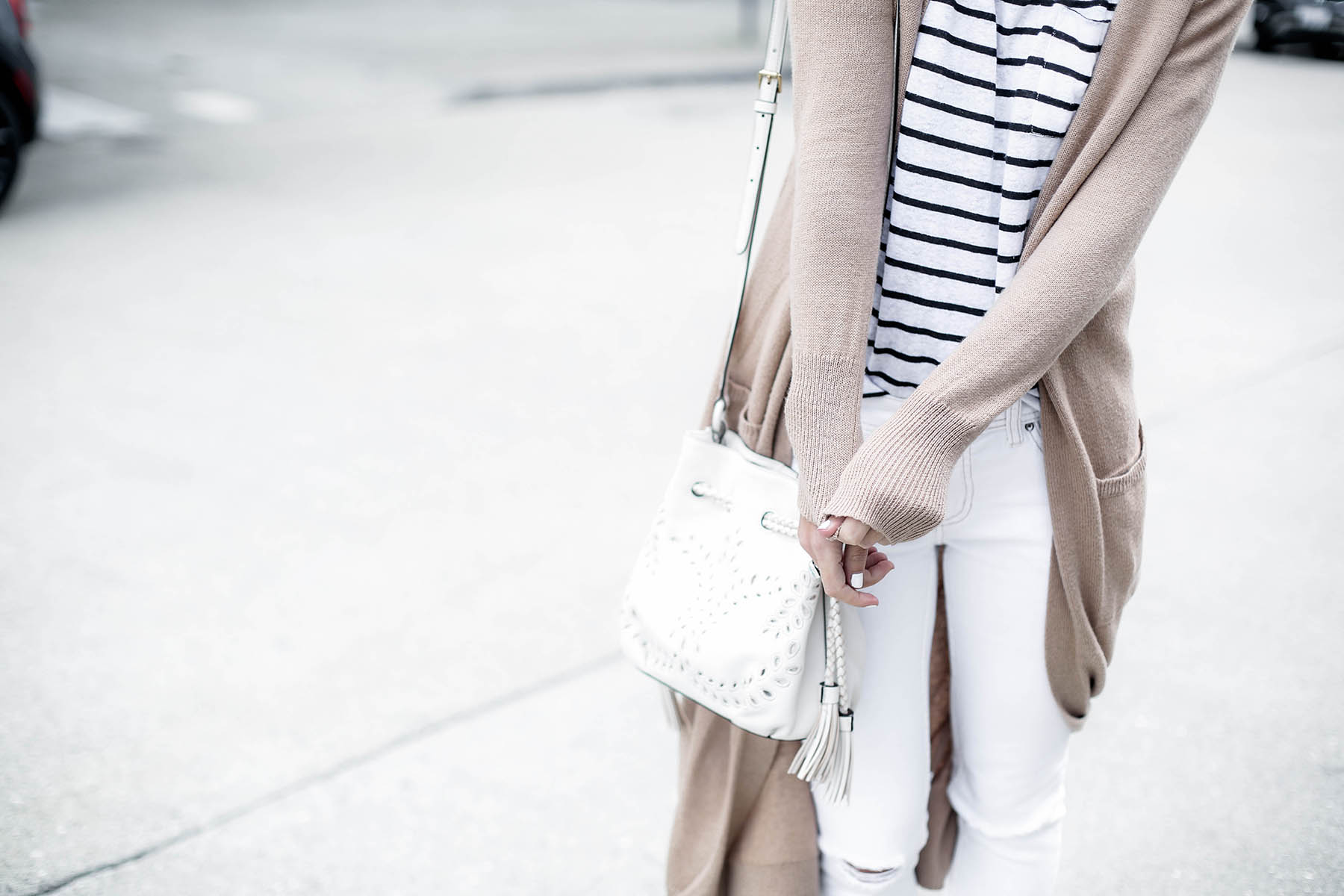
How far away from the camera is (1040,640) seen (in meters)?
1.55

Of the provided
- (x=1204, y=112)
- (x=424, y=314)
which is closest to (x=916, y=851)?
(x=1204, y=112)

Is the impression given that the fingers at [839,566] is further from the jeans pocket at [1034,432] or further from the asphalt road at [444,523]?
the asphalt road at [444,523]

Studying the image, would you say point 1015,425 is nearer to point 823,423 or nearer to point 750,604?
point 823,423

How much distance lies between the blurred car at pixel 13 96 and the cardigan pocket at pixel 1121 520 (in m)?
6.00

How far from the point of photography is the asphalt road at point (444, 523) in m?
2.34

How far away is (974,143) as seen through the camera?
53.9 inches

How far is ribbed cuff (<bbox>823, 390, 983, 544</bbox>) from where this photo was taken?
1257 millimetres

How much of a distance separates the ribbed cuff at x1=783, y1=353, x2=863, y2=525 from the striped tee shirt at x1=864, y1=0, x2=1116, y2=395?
14 cm

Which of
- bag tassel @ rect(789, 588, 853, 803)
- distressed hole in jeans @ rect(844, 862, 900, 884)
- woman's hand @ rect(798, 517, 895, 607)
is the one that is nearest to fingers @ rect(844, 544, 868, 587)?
woman's hand @ rect(798, 517, 895, 607)

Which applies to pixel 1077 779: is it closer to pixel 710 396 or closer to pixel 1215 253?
pixel 710 396

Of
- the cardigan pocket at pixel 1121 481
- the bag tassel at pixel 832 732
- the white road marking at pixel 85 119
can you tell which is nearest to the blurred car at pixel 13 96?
the white road marking at pixel 85 119

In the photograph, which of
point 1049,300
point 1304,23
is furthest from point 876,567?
point 1304,23

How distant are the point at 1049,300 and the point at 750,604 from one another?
522 mm

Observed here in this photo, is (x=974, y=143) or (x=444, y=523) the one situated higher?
(x=974, y=143)
